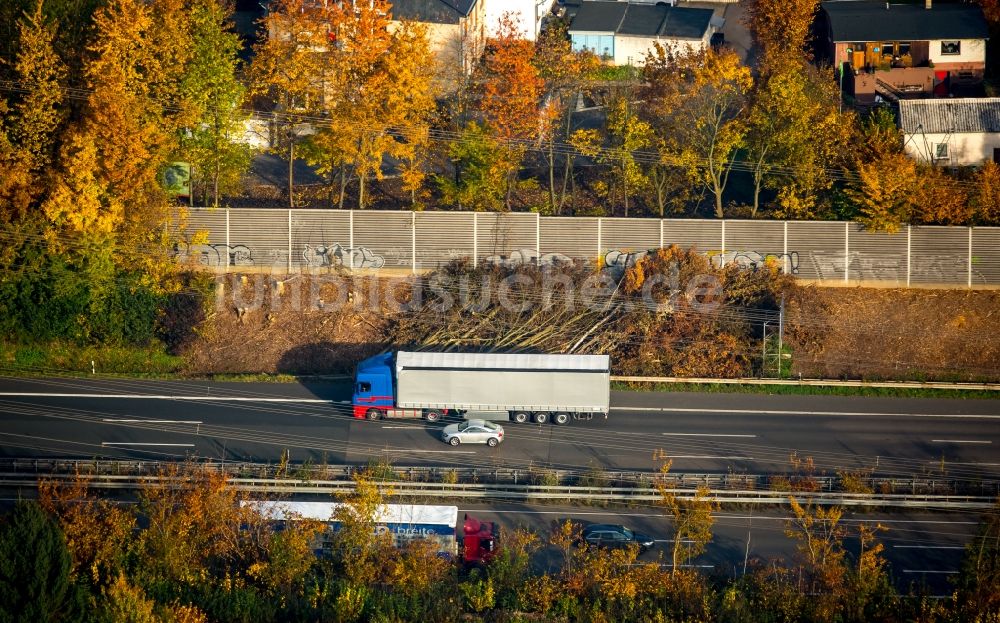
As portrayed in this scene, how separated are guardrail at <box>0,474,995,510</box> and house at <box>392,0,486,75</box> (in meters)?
22.3

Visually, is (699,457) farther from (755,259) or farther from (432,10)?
(432,10)

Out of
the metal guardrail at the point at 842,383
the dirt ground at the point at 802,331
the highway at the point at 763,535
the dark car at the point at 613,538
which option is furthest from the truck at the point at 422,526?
the metal guardrail at the point at 842,383

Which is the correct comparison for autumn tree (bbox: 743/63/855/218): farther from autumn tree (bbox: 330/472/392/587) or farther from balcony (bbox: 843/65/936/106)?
autumn tree (bbox: 330/472/392/587)

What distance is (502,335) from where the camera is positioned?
142ft

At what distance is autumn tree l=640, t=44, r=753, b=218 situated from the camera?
1832 inches

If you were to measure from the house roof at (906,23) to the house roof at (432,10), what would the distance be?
14728mm

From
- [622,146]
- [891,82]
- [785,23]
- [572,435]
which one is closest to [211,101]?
[622,146]

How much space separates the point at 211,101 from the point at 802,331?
2059 centimetres

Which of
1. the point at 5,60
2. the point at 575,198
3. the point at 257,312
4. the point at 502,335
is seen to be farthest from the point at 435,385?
the point at 5,60

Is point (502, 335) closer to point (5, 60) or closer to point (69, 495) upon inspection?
point (69, 495)

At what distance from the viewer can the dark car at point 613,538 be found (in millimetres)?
34281

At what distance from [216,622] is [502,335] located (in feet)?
48.6

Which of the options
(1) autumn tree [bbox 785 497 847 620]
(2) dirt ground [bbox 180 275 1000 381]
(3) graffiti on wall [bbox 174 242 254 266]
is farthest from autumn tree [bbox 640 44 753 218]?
(1) autumn tree [bbox 785 497 847 620]

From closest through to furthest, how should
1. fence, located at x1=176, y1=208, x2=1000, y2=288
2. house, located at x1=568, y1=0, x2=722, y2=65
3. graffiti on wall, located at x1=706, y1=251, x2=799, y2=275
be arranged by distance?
fence, located at x1=176, y1=208, x2=1000, y2=288 → graffiti on wall, located at x1=706, y1=251, x2=799, y2=275 → house, located at x1=568, y1=0, x2=722, y2=65
